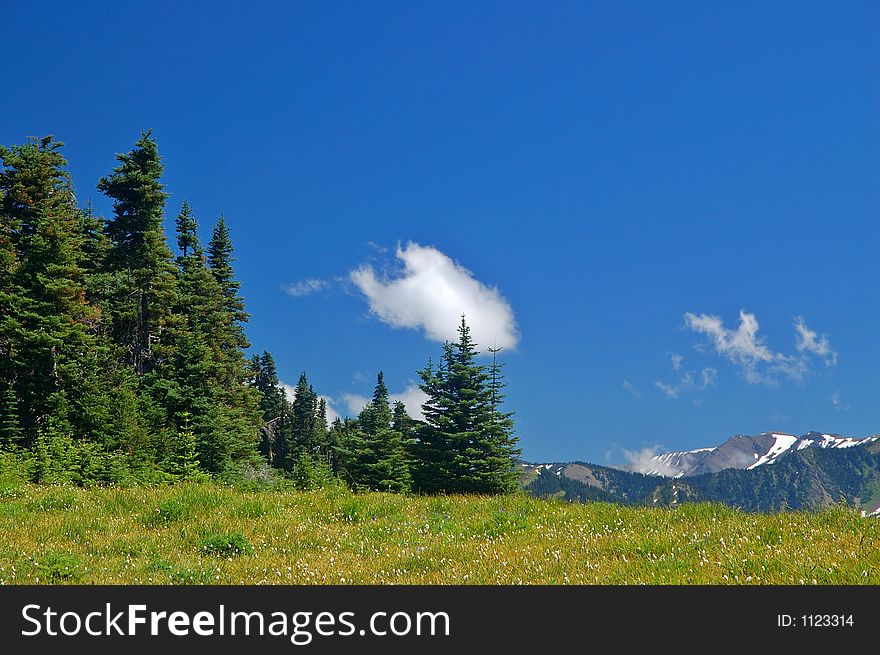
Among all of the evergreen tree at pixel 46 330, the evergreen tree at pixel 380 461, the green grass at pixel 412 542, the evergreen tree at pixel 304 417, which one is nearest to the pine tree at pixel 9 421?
the evergreen tree at pixel 46 330

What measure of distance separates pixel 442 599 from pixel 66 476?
68.5 ft

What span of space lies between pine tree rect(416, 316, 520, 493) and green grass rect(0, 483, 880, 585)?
1179 inches

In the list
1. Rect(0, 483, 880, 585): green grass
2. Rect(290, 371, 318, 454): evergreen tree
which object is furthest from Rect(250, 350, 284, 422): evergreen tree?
Rect(0, 483, 880, 585): green grass

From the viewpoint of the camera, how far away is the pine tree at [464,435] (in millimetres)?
42438

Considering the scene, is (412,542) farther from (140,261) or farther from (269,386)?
(269,386)

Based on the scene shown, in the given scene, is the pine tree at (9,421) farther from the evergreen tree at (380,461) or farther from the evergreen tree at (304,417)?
the evergreen tree at (304,417)

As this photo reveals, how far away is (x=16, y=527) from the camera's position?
35.9 ft

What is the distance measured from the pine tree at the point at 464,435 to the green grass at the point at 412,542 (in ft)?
98.3

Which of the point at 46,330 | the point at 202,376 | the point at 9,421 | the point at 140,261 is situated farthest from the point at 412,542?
the point at 140,261

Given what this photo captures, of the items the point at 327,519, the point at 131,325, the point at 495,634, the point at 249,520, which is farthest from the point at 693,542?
the point at 131,325

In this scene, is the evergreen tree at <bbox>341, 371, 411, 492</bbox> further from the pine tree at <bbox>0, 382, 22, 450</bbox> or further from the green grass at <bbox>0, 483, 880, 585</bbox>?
the green grass at <bbox>0, 483, 880, 585</bbox>

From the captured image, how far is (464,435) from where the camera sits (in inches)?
1689

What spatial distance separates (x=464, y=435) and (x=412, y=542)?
33449 millimetres

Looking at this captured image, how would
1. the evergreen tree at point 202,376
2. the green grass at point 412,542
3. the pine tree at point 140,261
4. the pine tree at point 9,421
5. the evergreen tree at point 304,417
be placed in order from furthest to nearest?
1. the evergreen tree at point 304,417
2. the pine tree at point 140,261
3. the evergreen tree at point 202,376
4. the pine tree at point 9,421
5. the green grass at point 412,542
